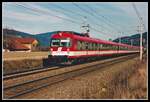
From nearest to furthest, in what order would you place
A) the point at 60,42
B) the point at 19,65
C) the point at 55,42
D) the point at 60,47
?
the point at 60,47, the point at 60,42, the point at 19,65, the point at 55,42

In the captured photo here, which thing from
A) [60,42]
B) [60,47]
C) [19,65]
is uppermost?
[60,42]

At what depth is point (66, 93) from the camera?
46.0 ft

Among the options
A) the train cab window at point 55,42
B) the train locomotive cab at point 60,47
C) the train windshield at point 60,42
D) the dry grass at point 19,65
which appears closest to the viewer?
the dry grass at point 19,65

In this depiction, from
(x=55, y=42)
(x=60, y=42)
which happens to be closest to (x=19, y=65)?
(x=55, y=42)

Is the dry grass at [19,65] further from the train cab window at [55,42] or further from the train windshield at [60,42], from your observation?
the train windshield at [60,42]

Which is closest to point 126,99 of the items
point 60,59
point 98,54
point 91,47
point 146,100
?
point 146,100

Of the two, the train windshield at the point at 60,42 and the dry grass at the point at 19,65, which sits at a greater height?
the train windshield at the point at 60,42

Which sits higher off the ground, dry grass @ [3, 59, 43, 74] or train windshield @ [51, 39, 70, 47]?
train windshield @ [51, 39, 70, 47]

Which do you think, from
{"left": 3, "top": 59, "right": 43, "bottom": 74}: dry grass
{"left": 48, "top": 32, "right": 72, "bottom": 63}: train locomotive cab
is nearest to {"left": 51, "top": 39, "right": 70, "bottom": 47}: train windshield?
{"left": 48, "top": 32, "right": 72, "bottom": 63}: train locomotive cab

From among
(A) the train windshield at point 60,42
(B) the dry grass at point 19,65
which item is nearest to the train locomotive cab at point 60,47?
(A) the train windshield at point 60,42

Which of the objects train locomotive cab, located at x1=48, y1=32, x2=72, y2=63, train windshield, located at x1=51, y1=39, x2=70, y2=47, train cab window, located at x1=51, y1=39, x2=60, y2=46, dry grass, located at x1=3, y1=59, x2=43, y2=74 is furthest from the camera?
train cab window, located at x1=51, y1=39, x2=60, y2=46

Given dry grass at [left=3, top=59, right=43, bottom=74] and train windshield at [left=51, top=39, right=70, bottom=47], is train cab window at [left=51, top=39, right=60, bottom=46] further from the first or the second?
dry grass at [left=3, top=59, right=43, bottom=74]

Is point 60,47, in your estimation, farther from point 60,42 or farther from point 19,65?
point 19,65

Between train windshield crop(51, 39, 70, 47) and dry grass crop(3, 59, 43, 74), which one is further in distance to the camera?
train windshield crop(51, 39, 70, 47)
